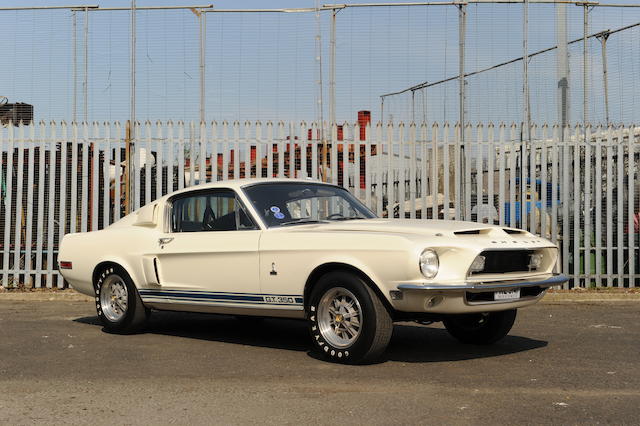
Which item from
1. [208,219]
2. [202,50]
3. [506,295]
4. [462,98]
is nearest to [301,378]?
[506,295]

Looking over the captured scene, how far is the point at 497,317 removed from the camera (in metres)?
7.06

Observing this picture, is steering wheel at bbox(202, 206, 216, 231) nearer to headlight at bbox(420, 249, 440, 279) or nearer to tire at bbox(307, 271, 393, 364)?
tire at bbox(307, 271, 393, 364)

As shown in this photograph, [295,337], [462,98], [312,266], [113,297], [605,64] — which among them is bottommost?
[295,337]

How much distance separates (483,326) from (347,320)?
61.4 inches

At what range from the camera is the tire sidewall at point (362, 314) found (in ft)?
19.6

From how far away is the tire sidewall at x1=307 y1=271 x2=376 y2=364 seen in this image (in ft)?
19.6

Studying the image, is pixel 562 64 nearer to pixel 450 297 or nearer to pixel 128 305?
pixel 450 297

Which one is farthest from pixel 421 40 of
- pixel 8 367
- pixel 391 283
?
pixel 8 367

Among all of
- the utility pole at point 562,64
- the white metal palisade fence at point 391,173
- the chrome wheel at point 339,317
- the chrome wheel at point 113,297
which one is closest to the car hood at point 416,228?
the chrome wheel at point 339,317

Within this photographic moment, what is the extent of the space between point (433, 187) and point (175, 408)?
784 cm

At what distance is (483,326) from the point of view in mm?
7176

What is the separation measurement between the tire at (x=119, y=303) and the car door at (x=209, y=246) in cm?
46

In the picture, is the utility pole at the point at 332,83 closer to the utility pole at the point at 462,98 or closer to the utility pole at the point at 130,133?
the utility pole at the point at 462,98

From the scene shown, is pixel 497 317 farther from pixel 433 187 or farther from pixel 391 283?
pixel 433 187
